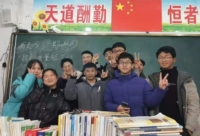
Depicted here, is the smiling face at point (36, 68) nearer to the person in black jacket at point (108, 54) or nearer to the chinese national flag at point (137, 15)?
the person in black jacket at point (108, 54)

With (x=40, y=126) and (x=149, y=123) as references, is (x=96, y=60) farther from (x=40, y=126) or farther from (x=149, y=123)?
(x=149, y=123)

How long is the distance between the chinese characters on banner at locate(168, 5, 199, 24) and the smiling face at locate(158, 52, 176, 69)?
502 mm

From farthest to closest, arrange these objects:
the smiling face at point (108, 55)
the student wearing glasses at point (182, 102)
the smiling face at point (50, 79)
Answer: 1. the smiling face at point (108, 55)
2. the smiling face at point (50, 79)
3. the student wearing glasses at point (182, 102)

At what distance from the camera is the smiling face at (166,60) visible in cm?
195

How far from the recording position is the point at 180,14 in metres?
2.20

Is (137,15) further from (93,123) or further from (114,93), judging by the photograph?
(93,123)

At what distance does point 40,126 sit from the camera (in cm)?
159

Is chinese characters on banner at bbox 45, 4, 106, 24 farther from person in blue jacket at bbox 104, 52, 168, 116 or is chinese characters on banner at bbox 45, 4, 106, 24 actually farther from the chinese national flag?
person in blue jacket at bbox 104, 52, 168, 116

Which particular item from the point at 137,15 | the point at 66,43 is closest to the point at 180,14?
the point at 137,15

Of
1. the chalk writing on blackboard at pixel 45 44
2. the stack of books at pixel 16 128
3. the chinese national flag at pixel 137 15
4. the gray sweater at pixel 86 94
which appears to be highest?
the chinese national flag at pixel 137 15

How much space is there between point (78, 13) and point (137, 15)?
78cm

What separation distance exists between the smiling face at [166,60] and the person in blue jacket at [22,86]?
1.42 m

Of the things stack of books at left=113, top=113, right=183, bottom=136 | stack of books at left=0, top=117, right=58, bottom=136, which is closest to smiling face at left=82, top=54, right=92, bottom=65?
stack of books at left=0, top=117, right=58, bottom=136

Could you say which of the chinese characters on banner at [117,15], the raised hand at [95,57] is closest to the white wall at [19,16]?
the chinese characters on banner at [117,15]
